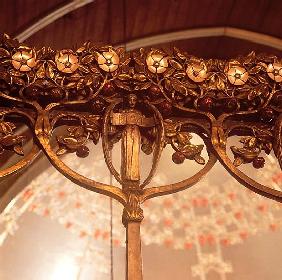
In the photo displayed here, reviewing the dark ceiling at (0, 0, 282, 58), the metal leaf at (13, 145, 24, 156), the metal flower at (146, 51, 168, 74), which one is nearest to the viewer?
the metal leaf at (13, 145, 24, 156)

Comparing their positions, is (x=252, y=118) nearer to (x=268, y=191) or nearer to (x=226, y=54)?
(x=268, y=191)

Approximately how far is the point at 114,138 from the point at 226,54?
1.59m

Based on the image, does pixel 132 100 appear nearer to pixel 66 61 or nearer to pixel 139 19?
pixel 66 61

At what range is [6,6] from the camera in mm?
2635

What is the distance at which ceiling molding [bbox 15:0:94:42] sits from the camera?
2711mm

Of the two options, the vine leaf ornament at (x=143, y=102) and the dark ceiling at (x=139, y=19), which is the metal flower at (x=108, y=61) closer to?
the vine leaf ornament at (x=143, y=102)

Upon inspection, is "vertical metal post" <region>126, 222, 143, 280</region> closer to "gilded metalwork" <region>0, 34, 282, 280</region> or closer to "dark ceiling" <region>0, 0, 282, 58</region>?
"gilded metalwork" <region>0, 34, 282, 280</region>

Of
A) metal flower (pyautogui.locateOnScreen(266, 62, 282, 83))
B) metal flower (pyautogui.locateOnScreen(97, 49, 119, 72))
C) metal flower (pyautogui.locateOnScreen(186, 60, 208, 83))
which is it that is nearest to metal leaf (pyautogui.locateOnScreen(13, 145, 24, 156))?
metal flower (pyautogui.locateOnScreen(97, 49, 119, 72))

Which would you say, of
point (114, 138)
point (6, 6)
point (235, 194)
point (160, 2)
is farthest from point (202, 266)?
point (114, 138)

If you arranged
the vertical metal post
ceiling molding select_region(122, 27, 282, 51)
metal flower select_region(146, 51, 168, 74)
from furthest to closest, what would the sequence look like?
ceiling molding select_region(122, 27, 282, 51) → metal flower select_region(146, 51, 168, 74) → the vertical metal post

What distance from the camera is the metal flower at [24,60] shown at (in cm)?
168

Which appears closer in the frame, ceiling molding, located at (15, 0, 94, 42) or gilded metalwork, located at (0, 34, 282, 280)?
gilded metalwork, located at (0, 34, 282, 280)

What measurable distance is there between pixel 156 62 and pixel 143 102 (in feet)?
0.37

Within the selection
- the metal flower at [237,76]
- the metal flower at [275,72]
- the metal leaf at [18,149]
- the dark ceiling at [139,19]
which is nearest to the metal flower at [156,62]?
the metal flower at [237,76]
